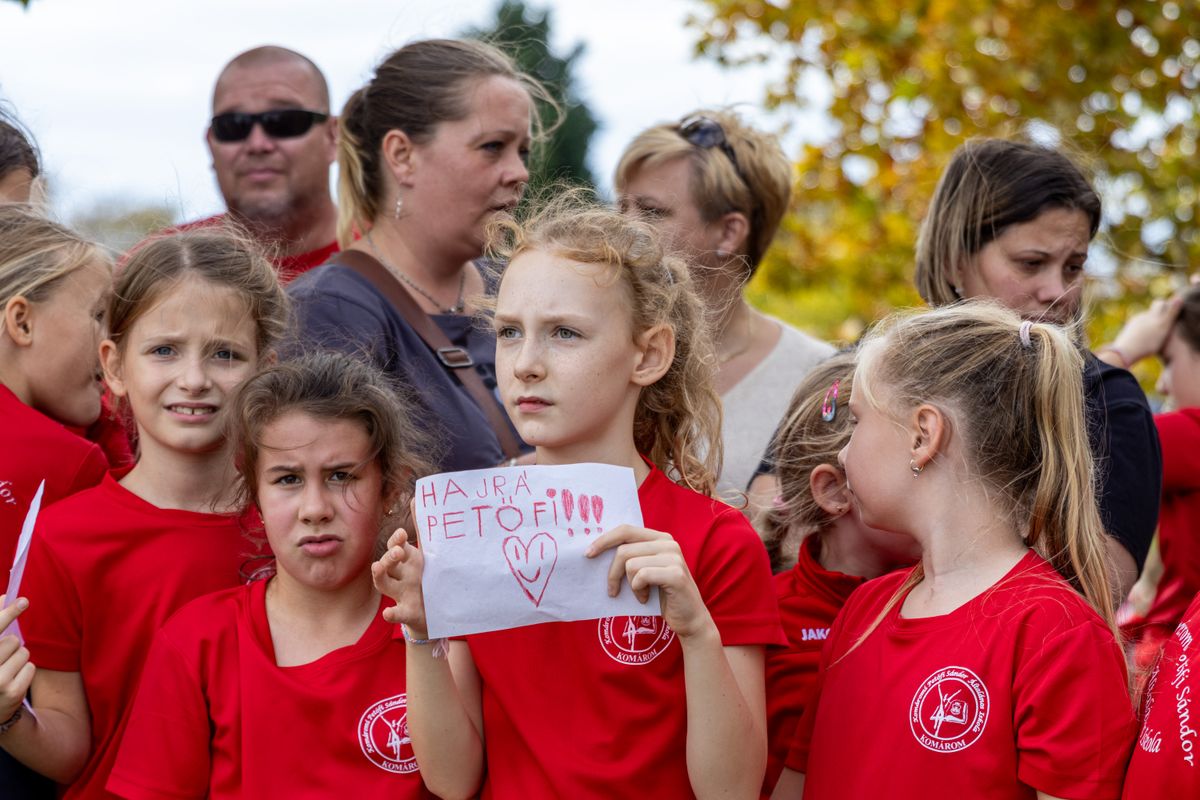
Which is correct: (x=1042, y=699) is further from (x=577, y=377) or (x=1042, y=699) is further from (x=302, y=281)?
(x=302, y=281)

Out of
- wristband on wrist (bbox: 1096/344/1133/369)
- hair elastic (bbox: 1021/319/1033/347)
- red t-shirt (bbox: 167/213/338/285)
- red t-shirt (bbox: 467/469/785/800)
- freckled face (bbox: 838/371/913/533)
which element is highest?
hair elastic (bbox: 1021/319/1033/347)

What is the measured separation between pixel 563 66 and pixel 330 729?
748 inches

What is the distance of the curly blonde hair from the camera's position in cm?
301

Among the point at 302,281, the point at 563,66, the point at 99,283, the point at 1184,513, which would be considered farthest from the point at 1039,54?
the point at 563,66

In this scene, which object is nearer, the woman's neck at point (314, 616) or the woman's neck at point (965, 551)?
the woman's neck at point (965, 551)

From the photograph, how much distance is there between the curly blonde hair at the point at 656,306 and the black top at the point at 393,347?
2.17 feet

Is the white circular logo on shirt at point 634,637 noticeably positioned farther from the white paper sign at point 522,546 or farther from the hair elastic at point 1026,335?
the hair elastic at point 1026,335

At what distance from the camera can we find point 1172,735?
2441 millimetres

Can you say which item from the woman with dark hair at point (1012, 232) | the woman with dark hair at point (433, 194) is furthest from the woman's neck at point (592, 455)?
the woman with dark hair at point (1012, 232)

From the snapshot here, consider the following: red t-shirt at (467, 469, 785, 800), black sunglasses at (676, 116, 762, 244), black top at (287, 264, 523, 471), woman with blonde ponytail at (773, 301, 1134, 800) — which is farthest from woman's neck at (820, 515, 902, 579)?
black sunglasses at (676, 116, 762, 244)

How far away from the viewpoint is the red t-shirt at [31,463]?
3.29 meters

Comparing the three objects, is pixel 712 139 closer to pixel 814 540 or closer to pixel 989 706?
pixel 814 540

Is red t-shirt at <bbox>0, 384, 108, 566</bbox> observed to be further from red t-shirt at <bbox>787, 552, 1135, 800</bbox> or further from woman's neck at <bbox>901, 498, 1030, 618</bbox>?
woman's neck at <bbox>901, 498, 1030, 618</bbox>

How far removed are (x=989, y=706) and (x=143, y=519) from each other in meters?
1.92
